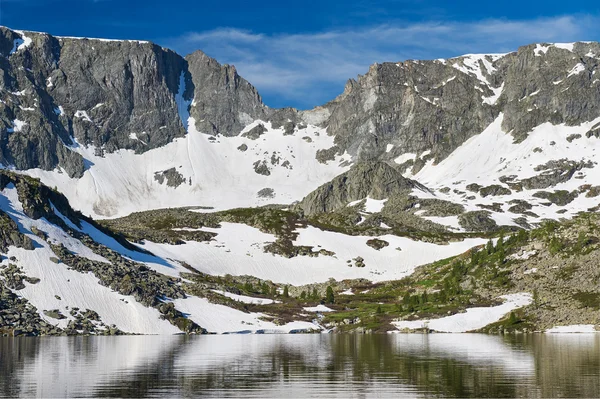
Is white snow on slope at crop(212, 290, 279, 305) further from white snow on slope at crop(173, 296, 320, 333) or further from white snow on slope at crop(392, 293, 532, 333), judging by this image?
white snow on slope at crop(392, 293, 532, 333)

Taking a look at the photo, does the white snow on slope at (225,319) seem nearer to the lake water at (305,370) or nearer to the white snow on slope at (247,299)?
the white snow on slope at (247,299)

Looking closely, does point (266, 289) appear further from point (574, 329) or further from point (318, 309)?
point (574, 329)

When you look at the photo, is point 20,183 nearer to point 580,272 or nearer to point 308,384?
point 580,272

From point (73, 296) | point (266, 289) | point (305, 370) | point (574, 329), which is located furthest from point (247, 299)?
point (305, 370)

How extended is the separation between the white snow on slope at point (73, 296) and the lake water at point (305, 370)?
109ft

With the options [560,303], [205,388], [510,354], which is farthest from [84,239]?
[205,388]

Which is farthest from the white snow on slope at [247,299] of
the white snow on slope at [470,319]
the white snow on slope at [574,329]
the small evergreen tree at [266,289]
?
the white snow on slope at [574,329]

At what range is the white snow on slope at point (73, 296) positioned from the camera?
134m

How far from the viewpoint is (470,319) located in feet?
465

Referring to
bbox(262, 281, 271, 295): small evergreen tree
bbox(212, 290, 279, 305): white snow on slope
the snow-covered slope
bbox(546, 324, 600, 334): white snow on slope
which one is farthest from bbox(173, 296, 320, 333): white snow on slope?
bbox(546, 324, 600, 334): white snow on slope

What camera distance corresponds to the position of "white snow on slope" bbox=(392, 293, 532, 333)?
457ft

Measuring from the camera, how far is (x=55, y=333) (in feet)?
412

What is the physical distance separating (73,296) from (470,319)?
68.2 metres

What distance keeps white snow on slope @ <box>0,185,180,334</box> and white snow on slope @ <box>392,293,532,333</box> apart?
140ft
